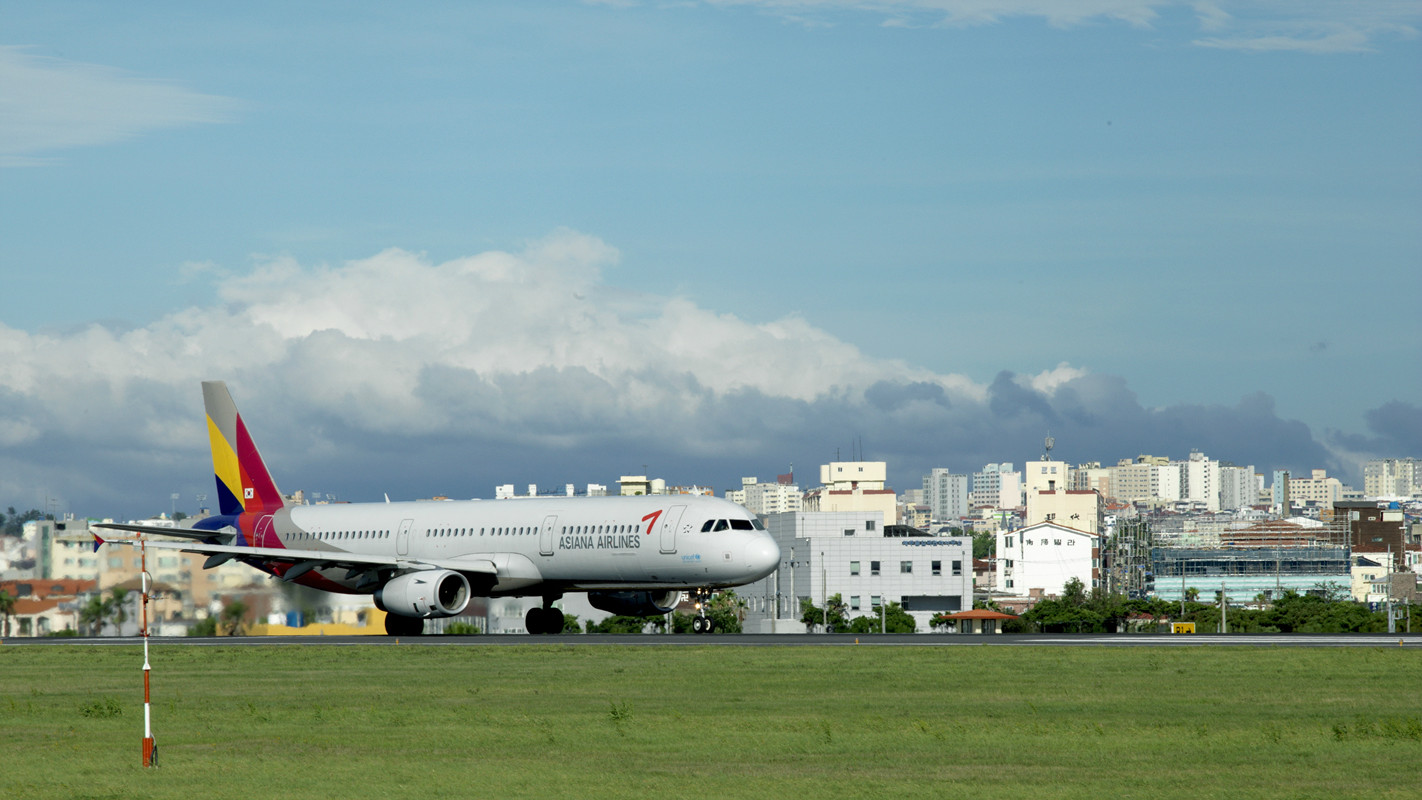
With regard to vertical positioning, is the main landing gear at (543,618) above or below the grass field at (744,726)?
below

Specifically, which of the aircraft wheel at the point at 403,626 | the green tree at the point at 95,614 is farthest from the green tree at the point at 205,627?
the aircraft wheel at the point at 403,626

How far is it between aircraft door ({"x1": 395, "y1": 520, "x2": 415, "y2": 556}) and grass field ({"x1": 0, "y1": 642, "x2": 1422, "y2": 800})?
2129 cm

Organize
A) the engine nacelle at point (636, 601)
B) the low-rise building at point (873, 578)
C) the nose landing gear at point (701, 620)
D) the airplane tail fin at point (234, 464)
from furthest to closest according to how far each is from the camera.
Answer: the low-rise building at point (873, 578) < the airplane tail fin at point (234, 464) < the engine nacelle at point (636, 601) < the nose landing gear at point (701, 620)

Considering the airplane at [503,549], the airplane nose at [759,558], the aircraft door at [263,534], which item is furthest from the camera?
the aircraft door at [263,534]

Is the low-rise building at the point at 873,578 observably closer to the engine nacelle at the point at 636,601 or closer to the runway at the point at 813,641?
the engine nacelle at the point at 636,601

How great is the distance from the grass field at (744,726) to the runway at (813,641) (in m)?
3.20

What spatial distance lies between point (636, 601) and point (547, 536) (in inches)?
162

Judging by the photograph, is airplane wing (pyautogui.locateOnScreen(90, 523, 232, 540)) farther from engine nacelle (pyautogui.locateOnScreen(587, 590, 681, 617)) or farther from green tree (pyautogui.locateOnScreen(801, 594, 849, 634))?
green tree (pyautogui.locateOnScreen(801, 594, 849, 634))

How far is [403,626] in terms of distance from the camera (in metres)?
57.9

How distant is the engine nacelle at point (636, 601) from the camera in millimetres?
58219

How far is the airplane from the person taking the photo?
53.2 metres

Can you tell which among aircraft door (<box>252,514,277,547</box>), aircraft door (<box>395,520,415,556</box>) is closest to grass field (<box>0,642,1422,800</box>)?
aircraft door (<box>395,520,415,556</box>)

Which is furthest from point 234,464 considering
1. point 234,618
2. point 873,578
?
point 873,578

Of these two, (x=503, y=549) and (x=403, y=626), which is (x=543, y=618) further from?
(x=403, y=626)
